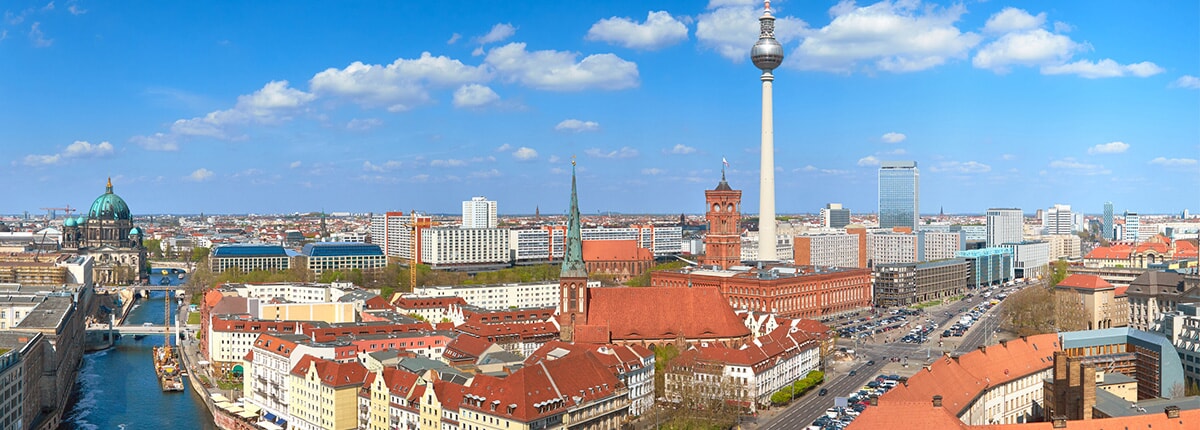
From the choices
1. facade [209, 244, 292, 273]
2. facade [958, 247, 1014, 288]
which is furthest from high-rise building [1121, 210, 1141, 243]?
facade [209, 244, 292, 273]

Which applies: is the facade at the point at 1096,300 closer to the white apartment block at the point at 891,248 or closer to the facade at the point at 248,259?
the white apartment block at the point at 891,248

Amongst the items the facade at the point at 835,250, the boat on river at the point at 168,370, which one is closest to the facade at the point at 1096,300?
the facade at the point at 835,250

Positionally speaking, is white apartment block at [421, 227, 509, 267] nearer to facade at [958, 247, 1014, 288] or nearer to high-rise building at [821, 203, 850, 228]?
facade at [958, 247, 1014, 288]

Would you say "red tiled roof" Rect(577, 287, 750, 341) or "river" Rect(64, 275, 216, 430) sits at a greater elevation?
"red tiled roof" Rect(577, 287, 750, 341)

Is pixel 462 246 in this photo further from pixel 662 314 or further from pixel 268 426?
pixel 268 426

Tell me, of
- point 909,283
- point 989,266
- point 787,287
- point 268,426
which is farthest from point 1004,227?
point 268,426

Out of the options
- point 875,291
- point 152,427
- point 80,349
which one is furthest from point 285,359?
point 875,291

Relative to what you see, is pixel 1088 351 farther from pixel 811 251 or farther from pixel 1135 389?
pixel 811 251
